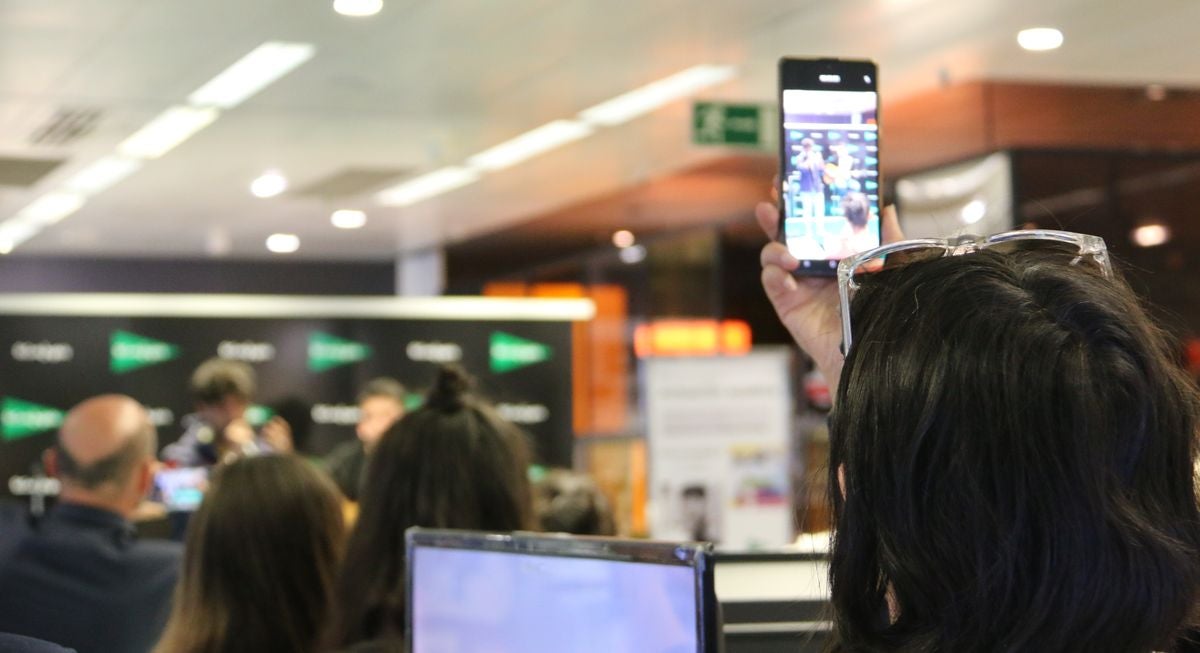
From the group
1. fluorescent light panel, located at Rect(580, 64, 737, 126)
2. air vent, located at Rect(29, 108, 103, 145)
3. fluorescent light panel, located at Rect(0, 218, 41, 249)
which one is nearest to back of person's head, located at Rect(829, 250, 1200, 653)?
fluorescent light panel, located at Rect(580, 64, 737, 126)

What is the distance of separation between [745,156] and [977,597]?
321 inches

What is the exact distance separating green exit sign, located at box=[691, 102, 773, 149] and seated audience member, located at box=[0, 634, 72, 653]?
566 cm

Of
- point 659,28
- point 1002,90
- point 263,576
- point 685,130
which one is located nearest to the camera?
point 263,576

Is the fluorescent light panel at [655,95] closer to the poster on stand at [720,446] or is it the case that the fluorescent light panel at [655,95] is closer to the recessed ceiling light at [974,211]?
the poster on stand at [720,446]

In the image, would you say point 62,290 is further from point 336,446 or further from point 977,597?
point 977,597

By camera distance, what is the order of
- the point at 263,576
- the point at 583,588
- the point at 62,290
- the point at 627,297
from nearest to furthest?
1. the point at 583,588
2. the point at 263,576
3. the point at 627,297
4. the point at 62,290

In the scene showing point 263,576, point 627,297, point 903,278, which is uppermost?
point 627,297

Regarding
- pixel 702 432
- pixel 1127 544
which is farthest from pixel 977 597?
pixel 702 432

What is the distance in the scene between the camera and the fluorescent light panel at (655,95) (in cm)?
674

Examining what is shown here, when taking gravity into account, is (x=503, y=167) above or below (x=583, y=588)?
above

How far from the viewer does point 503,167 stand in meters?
9.41

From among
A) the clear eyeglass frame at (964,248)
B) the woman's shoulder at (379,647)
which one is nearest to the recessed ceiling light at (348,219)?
the woman's shoulder at (379,647)

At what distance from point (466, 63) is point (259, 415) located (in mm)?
3598

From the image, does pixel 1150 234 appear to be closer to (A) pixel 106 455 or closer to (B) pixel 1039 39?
(B) pixel 1039 39
